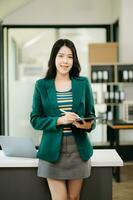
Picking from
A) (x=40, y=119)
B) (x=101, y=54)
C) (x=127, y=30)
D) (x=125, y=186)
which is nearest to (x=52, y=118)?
(x=40, y=119)

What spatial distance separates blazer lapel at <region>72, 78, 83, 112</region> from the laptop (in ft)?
1.59

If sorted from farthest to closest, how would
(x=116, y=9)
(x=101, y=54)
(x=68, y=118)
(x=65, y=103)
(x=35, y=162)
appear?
(x=116, y=9), (x=101, y=54), (x=35, y=162), (x=65, y=103), (x=68, y=118)

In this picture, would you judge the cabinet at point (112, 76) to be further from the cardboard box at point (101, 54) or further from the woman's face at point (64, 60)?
the woman's face at point (64, 60)

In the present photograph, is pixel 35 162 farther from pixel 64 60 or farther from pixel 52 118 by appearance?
pixel 64 60

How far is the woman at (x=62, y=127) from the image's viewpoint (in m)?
2.05

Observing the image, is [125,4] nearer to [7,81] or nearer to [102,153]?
[7,81]

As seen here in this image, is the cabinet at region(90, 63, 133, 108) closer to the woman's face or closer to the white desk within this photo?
the white desk

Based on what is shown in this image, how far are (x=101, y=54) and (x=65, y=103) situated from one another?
359 centimetres

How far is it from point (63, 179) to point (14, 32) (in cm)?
475

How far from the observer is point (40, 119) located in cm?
207

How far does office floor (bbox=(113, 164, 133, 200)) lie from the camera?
13.2ft

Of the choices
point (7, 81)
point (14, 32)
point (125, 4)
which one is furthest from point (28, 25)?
point (125, 4)

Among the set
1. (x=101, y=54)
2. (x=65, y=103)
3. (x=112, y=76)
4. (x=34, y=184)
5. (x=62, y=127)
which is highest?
(x=101, y=54)

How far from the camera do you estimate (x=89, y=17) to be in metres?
6.40
